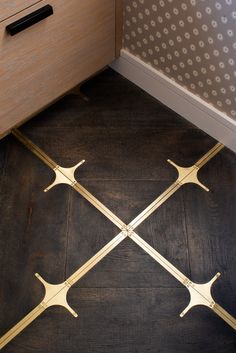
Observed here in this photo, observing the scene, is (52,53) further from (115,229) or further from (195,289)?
(195,289)

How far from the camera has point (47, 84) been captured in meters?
1.41

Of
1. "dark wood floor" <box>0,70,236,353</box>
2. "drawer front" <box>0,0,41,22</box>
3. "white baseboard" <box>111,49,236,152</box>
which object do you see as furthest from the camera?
"white baseboard" <box>111,49,236,152</box>

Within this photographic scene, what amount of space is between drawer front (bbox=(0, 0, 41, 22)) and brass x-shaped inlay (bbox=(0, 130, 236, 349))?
51 cm

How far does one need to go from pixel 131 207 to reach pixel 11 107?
1.63 ft

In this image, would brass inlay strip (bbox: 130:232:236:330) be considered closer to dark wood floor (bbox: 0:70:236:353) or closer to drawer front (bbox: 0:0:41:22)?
dark wood floor (bbox: 0:70:236:353)

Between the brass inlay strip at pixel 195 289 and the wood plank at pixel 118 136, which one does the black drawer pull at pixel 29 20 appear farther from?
the brass inlay strip at pixel 195 289

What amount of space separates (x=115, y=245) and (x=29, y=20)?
2.30ft

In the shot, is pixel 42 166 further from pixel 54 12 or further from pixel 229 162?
pixel 229 162

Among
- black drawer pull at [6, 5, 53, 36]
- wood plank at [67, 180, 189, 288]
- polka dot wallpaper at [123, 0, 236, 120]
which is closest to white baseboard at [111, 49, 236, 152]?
polka dot wallpaper at [123, 0, 236, 120]

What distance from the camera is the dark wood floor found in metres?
1.21

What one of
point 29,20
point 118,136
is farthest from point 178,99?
point 29,20

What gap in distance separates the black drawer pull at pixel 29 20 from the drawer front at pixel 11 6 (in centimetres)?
3

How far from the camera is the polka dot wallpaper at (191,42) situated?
1210 mm

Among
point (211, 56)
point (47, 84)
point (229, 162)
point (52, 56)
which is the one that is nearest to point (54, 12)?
point (52, 56)
